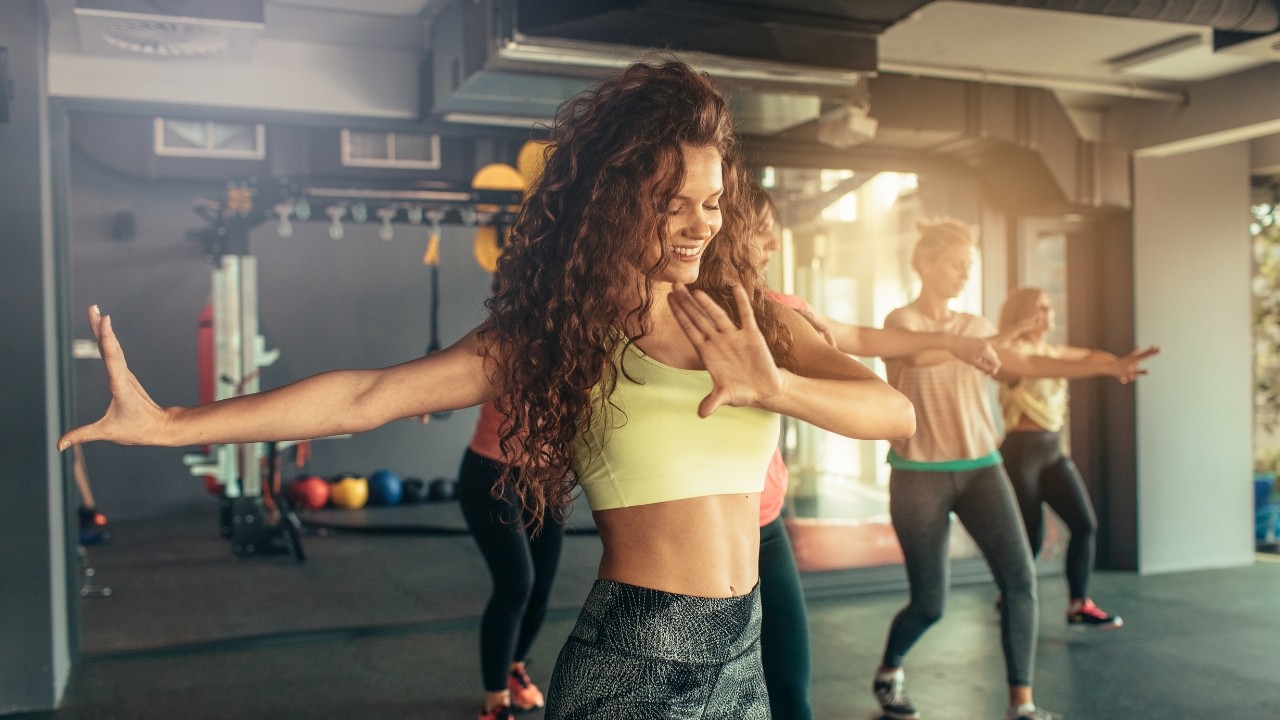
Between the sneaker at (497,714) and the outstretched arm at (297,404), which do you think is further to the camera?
the sneaker at (497,714)

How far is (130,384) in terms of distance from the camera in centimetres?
132

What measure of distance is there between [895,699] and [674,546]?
2430 millimetres

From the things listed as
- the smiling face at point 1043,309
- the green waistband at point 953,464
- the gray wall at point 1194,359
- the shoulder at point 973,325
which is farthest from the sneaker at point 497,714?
the gray wall at point 1194,359

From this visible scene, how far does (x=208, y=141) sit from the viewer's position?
8.62 meters

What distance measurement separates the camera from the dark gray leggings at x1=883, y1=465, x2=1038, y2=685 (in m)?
3.20

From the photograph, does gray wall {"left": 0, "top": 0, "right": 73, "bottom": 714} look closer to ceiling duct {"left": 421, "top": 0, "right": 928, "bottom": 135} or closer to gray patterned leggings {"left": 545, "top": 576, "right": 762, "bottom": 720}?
ceiling duct {"left": 421, "top": 0, "right": 928, "bottom": 135}

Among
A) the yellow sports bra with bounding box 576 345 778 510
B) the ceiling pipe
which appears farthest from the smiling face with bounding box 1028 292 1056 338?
the yellow sports bra with bounding box 576 345 778 510

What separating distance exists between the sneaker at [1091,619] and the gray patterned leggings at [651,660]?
140 inches

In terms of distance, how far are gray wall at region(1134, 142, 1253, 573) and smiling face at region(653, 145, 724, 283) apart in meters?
5.05

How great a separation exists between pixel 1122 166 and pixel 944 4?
81.2 inches

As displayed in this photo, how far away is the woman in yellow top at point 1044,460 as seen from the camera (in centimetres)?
449

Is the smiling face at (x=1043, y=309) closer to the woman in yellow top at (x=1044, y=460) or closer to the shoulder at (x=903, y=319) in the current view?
the woman in yellow top at (x=1044, y=460)

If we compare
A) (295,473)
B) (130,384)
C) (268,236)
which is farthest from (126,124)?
(130,384)

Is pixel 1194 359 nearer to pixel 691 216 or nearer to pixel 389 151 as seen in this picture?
pixel 691 216
